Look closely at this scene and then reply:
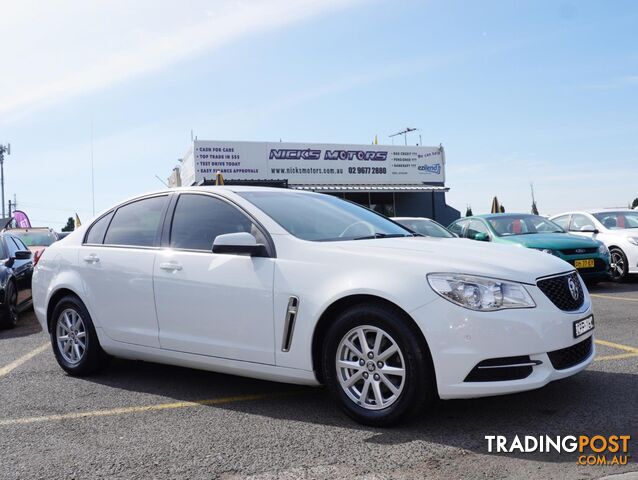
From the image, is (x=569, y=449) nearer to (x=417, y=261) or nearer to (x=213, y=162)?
(x=417, y=261)

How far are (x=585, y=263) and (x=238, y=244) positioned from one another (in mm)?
7888

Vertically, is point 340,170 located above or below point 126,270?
above

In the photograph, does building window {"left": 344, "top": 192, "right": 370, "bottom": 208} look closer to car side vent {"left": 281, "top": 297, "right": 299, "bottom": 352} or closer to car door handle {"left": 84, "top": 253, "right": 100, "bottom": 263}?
car door handle {"left": 84, "top": 253, "right": 100, "bottom": 263}

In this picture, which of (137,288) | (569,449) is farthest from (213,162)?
(569,449)

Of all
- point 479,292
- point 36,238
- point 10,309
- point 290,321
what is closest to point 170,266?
point 290,321

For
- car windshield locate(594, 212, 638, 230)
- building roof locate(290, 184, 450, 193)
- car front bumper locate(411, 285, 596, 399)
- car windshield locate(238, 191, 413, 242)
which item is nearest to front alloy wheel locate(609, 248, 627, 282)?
car windshield locate(594, 212, 638, 230)

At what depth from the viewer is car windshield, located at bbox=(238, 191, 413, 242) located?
4398 mm

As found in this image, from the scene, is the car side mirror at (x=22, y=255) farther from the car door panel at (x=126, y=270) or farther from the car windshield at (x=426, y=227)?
Answer: the car windshield at (x=426, y=227)

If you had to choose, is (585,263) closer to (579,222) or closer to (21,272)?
(579,222)

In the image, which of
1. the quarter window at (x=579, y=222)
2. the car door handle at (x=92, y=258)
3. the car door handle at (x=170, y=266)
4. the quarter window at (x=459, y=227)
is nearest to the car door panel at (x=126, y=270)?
the car door handle at (x=92, y=258)

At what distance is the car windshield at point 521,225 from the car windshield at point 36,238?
10.00m

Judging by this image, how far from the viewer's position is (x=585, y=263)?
1041 cm

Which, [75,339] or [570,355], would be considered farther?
[75,339]

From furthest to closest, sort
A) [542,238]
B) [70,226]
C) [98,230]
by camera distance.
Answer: [70,226] → [542,238] → [98,230]
